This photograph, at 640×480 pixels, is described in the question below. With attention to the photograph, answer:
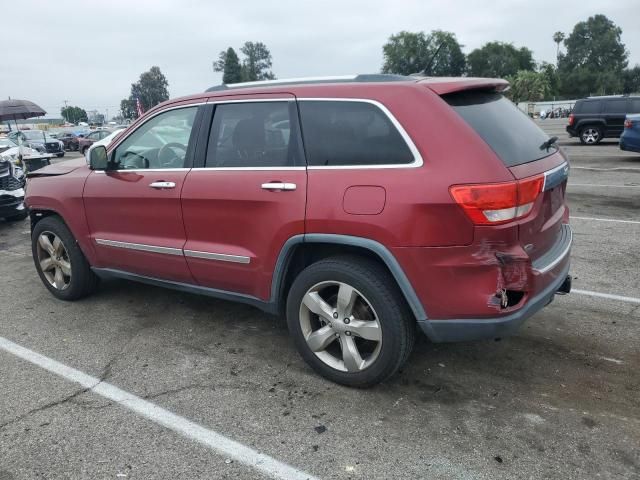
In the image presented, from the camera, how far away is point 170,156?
394 centimetres

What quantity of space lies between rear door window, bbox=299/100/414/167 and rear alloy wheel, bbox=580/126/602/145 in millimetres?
17640

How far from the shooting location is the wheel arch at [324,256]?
285 cm

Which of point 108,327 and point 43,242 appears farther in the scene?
point 43,242

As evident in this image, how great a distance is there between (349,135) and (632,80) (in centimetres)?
11902

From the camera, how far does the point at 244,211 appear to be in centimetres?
337

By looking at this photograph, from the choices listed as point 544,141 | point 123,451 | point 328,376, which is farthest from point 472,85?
point 123,451

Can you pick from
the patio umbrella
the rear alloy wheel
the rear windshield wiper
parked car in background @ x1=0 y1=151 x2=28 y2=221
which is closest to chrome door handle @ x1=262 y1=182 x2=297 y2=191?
the rear windshield wiper

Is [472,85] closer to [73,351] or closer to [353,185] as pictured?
[353,185]

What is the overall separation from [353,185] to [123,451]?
1.83 metres

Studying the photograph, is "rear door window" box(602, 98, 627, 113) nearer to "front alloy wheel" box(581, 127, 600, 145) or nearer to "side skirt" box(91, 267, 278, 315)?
"front alloy wheel" box(581, 127, 600, 145)

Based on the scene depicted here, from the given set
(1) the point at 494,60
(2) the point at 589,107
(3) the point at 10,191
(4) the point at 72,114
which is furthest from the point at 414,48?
(3) the point at 10,191

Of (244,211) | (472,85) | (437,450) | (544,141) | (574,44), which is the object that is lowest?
(437,450)

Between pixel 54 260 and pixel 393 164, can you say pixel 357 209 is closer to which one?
Answer: pixel 393 164

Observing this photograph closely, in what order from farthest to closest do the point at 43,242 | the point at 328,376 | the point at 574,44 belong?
1. the point at 574,44
2. the point at 43,242
3. the point at 328,376
